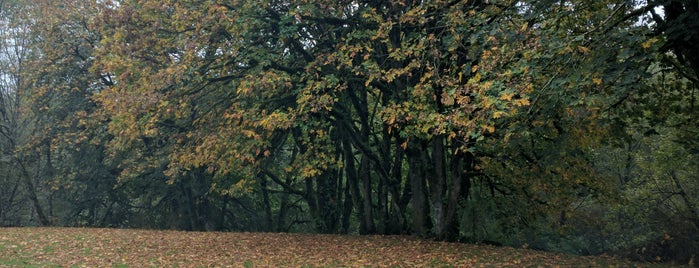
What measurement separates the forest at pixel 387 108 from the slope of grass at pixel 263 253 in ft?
5.82

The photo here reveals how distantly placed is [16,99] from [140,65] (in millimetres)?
15884

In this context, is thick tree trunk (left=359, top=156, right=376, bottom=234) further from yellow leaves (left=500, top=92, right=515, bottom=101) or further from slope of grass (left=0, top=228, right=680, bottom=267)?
yellow leaves (left=500, top=92, right=515, bottom=101)

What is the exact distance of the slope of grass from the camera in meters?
11.9

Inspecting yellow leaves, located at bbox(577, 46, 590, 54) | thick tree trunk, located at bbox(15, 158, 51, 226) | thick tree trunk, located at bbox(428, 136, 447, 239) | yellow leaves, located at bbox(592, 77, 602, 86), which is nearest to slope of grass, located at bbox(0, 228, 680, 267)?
thick tree trunk, located at bbox(428, 136, 447, 239)

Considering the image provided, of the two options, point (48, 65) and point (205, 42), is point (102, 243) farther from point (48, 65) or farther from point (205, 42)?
point (48, 65)

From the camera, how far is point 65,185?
79.5ft

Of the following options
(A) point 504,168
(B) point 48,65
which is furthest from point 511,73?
(B) point 48,65

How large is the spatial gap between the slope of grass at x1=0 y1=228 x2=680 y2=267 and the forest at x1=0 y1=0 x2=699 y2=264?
1773 mm

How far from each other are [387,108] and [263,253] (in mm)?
4665

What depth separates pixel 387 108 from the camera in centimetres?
1239

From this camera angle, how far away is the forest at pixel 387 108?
9352 millimetres

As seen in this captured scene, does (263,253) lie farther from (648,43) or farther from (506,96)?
(648,43)

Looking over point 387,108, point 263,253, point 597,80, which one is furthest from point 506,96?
point 263,253

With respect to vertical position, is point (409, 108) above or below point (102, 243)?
above
